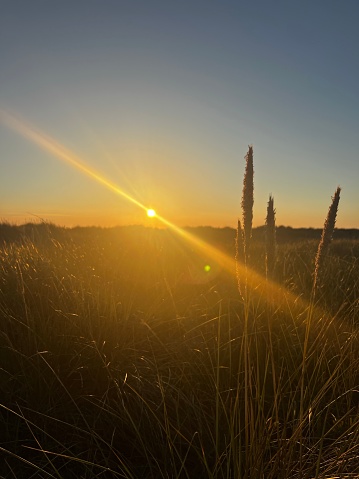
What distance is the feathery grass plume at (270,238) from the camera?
1948 mm

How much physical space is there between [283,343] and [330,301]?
1.68 m

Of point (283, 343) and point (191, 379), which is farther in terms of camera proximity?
point (283, 343)

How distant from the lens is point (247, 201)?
6.00ft

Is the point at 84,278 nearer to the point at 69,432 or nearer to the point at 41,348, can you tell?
the point at 41,348

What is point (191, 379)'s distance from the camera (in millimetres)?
2592

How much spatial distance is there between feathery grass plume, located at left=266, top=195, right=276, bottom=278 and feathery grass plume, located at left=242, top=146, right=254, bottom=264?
0.13m

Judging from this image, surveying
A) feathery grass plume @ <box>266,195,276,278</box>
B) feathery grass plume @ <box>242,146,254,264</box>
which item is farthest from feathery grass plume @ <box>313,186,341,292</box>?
feathery grass plume @ <box>242,146,254,264</box>

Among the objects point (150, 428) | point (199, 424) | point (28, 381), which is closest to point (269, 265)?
point (199, 424)

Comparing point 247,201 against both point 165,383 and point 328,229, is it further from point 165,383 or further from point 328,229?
point 165,383

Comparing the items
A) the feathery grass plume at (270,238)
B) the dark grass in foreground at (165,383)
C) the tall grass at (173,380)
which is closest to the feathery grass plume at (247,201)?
the tall grass at (173,380)

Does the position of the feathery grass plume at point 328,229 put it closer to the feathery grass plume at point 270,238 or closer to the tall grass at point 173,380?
the tall grass at point 173,380

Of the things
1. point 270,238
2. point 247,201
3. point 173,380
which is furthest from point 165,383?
point 247,201

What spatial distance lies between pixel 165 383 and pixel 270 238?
1213mm

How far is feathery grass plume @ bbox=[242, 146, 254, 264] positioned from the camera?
1791 mm
